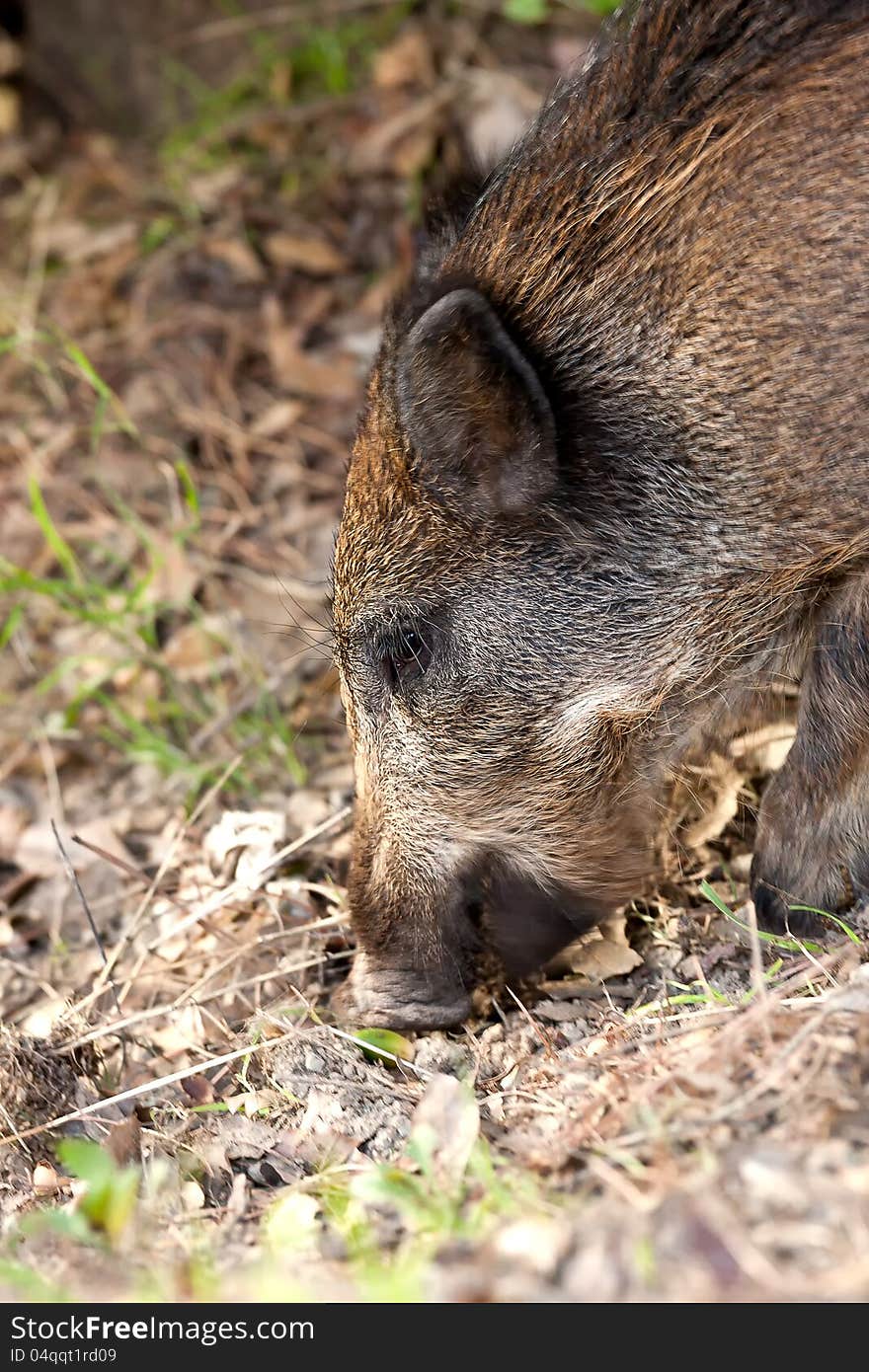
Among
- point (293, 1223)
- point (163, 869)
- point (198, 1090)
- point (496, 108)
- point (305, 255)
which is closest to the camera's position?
point (293, 1223)

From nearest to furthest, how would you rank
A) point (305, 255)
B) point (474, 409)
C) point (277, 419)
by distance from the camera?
point (474, 409)
point (277, 419)
point (305, 255)

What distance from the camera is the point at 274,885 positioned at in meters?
4.07

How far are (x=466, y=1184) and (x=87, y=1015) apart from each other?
4.93 feet

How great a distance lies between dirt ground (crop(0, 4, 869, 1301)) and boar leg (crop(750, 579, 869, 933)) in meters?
0.17

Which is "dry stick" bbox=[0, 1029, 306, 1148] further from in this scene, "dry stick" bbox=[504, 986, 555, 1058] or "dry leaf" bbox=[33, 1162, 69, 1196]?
"dry stick" bbox=[504, 986, 555, 1058]

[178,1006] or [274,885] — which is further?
[274,885]

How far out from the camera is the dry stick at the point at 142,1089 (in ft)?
10.8

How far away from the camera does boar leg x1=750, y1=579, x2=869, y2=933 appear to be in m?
3.20

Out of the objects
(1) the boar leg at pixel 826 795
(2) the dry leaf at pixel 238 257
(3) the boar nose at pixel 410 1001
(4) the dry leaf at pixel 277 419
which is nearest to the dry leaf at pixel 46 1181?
(3) the boar nose at pixel 410 1001

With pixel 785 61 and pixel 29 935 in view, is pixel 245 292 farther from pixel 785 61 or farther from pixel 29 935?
pixel 785 61

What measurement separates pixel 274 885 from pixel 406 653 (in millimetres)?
971

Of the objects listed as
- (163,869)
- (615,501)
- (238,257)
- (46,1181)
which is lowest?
(46,1181)

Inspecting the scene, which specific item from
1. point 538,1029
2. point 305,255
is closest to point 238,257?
point 305,255

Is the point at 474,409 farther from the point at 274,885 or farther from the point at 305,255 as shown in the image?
the point at 305,255
